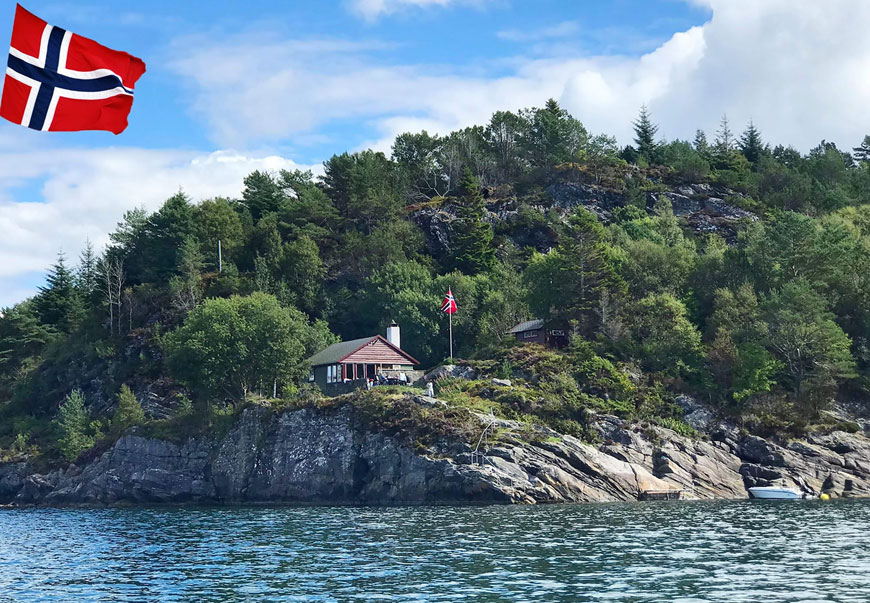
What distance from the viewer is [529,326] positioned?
9131 centimetres

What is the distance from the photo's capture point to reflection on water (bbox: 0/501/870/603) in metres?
28.5

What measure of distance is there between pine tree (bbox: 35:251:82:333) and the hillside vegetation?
29cm

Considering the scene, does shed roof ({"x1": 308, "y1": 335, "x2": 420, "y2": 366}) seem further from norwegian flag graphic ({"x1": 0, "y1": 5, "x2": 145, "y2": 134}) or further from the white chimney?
norwegian flag graphic ({"x1": 0, "y1": 5, "x2": 145, "y2": 134})

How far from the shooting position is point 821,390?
75.3m

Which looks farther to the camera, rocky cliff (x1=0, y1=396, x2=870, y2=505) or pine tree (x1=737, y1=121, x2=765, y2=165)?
pine tree (x1=737, y1=121, x2=765, y2=165)

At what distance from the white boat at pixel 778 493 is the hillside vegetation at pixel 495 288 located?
8.57 meters

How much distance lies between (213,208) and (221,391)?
129 ft

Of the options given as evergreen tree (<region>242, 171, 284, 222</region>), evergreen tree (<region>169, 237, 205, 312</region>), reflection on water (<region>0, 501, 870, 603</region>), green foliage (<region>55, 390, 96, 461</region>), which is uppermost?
evergreen tree (<region>242, 171, 284, 222</region>)

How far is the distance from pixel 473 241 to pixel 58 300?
53.2 metres

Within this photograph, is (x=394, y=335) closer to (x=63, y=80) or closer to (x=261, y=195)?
(x=261, y=195)

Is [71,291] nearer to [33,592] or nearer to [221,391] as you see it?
[221,391]

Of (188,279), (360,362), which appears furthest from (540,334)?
(188,279)

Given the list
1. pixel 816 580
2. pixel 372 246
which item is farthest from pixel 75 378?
pixel 816 580

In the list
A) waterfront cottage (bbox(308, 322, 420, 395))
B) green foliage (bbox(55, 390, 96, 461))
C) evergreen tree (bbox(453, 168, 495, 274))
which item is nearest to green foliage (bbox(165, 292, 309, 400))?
waterfront cottage (bbox(308, 322, 420, 395))
